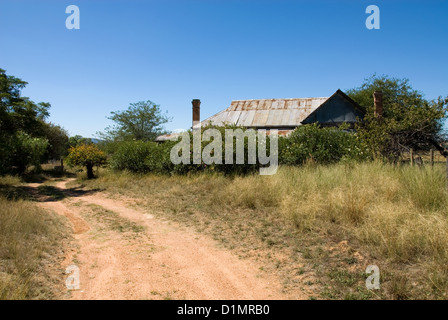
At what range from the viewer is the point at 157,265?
4.35 metres

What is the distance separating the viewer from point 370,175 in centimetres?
719

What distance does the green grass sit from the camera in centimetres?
359

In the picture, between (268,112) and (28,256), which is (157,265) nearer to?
(28,256)

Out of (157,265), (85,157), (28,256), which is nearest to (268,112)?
(85,157)

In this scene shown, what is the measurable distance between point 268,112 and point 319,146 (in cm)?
1287

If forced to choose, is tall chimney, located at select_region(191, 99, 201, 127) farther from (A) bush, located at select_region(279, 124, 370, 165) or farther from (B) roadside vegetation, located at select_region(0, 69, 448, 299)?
(A) bush, located at select_region(279, 124, 370, 165)

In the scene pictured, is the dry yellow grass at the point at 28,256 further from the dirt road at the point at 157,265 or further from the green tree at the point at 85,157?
the green tree at the point at 85,157

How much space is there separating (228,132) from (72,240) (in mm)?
8644

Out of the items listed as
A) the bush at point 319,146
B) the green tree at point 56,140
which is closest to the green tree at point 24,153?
the green tree at point 56,140

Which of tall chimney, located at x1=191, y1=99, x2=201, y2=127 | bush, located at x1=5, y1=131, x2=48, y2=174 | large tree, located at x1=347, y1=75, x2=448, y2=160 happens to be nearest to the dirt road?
large tree, located at x1=347, y1=75, x2=448, y2=160

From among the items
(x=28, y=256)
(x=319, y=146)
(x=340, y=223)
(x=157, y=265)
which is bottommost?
(x=157, y=265)
